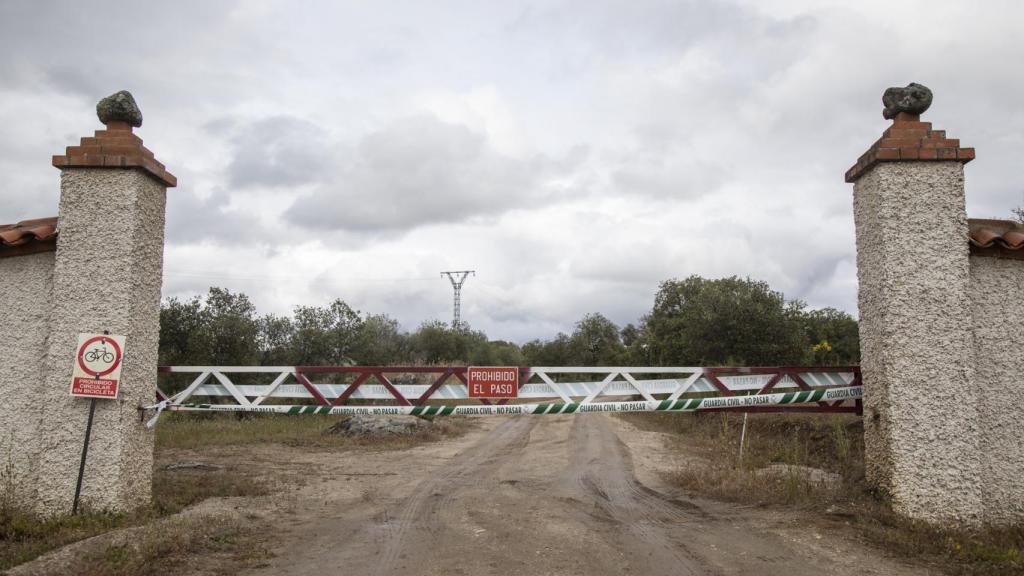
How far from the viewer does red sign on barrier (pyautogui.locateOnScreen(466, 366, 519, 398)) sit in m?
8.52

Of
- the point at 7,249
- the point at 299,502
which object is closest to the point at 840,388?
the point at 299,502

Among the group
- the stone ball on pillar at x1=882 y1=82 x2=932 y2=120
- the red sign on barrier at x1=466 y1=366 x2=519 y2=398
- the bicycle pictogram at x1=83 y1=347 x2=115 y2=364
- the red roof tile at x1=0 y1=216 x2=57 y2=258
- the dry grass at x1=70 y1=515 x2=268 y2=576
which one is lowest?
the dry grass at x1=70 y1=515 x2=268 y2=576

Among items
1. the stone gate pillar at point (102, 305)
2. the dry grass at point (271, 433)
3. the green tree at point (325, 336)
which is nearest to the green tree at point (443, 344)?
the green tree at point (325, 336)

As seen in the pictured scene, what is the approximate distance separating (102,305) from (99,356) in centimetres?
57

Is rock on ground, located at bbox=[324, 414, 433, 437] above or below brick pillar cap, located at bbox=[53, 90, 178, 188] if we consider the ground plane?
below

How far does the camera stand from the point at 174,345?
81.7 feet

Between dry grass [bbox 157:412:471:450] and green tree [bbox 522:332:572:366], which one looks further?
green tree [bbox 522:332:572:366]

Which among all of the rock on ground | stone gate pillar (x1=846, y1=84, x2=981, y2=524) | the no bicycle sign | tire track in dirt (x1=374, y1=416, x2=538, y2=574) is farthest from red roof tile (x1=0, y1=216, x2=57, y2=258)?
the rock on ground

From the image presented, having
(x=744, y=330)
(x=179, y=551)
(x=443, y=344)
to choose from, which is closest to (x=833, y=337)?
(x=744, y=330)

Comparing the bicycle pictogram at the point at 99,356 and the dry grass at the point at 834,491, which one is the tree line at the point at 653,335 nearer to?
the dry grass at the point at 834,491

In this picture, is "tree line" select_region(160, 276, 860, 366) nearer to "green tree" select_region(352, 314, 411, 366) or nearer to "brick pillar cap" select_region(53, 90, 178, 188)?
"green tree" select_region(352, 314, 411, 366)

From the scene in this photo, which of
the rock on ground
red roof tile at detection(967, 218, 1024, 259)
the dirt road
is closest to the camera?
the dirt road

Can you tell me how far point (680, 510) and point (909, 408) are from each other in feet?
10.1

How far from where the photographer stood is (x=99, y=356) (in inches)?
275
